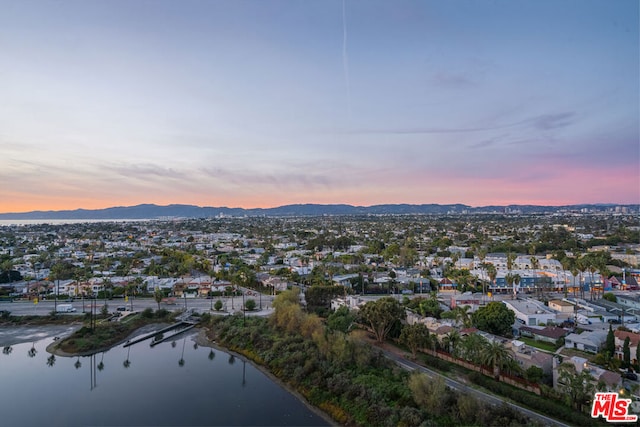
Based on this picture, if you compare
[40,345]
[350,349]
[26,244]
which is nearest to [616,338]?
[350,349]

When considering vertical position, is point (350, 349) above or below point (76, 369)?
above

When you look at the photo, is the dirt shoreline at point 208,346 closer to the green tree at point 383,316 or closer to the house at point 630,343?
the green tree at point 383,316

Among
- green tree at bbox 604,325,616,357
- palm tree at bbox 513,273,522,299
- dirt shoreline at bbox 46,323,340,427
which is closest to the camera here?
dirt shoreline at bbox 46,323,340,427

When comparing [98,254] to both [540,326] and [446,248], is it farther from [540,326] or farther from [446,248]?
[540,326]

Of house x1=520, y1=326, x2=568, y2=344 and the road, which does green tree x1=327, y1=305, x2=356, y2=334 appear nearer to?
the road

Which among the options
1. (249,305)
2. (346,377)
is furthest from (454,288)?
(346,377)

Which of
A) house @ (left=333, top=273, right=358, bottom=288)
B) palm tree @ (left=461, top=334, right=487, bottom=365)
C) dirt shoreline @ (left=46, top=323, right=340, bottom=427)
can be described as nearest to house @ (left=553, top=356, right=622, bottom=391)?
palm tree @ (left=461, top=334, right=487, bottom=365)

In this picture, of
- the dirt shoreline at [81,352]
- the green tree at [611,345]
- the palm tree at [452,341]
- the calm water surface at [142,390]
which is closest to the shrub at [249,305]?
the calm water surface at [142,390]
